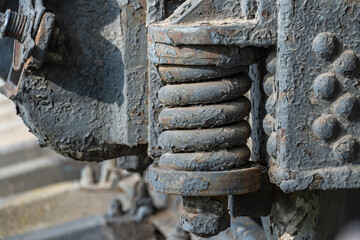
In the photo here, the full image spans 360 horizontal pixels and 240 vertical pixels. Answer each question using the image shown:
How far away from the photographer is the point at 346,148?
1082 mm

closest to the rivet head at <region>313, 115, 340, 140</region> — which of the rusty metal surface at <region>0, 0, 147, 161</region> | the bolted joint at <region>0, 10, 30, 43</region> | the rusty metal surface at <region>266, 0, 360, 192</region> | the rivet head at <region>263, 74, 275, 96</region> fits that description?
the rusty metal surface at <region>266, 0, 360, 192</region>

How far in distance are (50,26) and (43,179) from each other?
1.91m

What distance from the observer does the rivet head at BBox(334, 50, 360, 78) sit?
1059mm

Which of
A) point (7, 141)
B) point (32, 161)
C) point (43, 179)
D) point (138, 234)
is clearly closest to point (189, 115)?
point (138, 234)

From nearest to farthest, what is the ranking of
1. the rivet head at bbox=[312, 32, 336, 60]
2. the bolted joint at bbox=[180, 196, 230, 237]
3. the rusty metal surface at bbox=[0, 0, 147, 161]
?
1. the rivet head at bbox=[312, 32, 336, 60]
2. the bolted joint at bbox=[180, 196, 230, 237]
3. the rusty metal surface at bbox=[0, 0, 147, 161]

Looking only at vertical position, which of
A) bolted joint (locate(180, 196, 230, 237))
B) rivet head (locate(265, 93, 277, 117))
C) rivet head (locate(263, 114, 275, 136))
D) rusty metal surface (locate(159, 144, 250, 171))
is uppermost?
rivet head (locate(265, 93, 277, 117))

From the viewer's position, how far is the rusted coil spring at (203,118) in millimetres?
1108

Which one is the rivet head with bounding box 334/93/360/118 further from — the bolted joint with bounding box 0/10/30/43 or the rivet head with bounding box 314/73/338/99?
the bolted joint with bounding box 0/10/30/43

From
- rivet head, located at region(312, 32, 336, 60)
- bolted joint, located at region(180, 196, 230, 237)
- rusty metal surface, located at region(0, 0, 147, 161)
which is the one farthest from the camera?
rusty metal surface, located at region(0, 0, 147, 161)

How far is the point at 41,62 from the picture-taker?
50.1 inches

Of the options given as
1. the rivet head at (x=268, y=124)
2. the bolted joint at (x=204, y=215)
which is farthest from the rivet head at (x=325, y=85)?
the bolted joint at (x=204, y=215)

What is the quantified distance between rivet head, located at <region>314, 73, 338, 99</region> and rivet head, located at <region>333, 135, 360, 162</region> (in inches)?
2.8

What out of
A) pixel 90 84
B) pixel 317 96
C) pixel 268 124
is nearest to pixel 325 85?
pixel 317 96

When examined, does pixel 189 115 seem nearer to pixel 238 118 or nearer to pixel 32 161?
pixel 238 118
